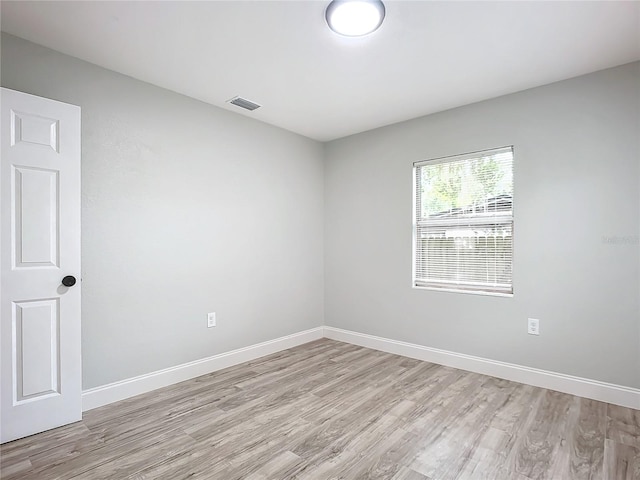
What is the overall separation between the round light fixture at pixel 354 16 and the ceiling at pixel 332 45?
0.06 meters

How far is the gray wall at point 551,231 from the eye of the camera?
8.39 ft

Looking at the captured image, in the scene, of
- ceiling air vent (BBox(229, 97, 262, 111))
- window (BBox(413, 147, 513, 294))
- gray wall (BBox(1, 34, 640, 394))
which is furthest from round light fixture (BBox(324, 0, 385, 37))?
window (BBox(413, 147, 513, 294))

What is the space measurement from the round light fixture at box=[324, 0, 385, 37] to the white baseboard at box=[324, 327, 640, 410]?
9.73ft

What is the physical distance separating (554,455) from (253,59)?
3222 mm

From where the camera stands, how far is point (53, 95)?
2.40 metres

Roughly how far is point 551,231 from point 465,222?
0.74m

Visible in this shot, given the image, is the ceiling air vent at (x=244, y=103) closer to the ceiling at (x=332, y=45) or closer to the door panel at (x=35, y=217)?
the ceiling at (x=332, y=45)

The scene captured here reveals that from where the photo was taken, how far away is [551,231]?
2.85 metres

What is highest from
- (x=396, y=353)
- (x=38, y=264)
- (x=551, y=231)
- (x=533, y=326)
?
(x=551, y=231)

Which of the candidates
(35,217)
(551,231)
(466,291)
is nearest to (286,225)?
(466,291)

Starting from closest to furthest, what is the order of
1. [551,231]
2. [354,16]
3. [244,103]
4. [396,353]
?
1. [354,16]
2. [551,231]
3. [244,103]
4. [396,353]

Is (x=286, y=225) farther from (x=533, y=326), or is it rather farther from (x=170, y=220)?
(x=533, y=326)

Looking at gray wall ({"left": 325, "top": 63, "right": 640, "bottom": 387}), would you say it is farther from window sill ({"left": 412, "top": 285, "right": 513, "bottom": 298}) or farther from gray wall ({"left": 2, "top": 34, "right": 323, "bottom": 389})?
gray wall ({"left": 2, "top": 34, "right": 323, "bottom": 389})

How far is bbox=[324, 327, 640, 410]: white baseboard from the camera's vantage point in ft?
8.37
